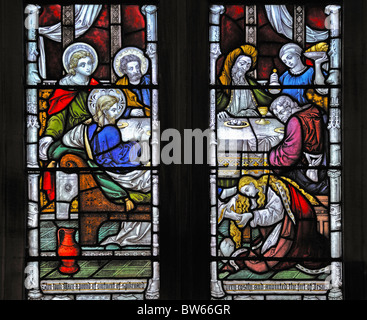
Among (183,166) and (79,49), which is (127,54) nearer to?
(79,49)

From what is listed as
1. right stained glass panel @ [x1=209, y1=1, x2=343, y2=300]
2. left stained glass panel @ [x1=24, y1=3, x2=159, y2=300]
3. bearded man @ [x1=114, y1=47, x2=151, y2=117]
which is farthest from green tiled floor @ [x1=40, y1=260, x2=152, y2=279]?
bearded man @ [x1=114, y1=47, x2=151, y2=117]

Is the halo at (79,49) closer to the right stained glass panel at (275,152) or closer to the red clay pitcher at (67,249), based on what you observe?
the right stained glass panel at (275,152)

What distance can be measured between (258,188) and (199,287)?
769 millimetres

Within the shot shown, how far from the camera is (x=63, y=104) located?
10.7 ft

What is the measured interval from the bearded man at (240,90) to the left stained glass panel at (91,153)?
483 mm

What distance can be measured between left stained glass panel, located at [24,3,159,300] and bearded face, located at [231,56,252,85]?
55 cm

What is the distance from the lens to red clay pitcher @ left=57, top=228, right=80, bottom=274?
322cm


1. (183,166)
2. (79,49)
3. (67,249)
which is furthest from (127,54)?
(67,249)

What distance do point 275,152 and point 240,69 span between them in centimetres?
62

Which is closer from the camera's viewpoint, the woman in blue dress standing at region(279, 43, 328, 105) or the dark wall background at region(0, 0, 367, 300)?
the dark wall background at region(0, 0, 367, 300)

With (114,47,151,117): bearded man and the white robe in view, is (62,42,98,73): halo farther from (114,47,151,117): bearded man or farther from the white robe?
the white robe

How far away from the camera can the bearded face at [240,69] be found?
3.28 meters

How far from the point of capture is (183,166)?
3.18 meters

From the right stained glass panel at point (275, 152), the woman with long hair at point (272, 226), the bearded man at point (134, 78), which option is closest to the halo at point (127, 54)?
the bearded man at point (134, 78)
